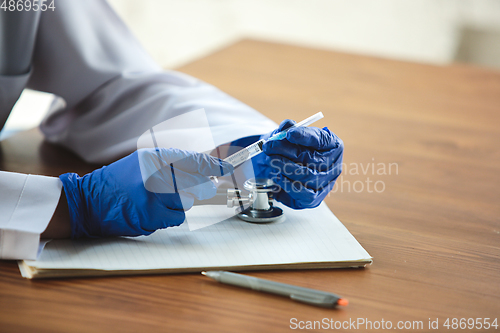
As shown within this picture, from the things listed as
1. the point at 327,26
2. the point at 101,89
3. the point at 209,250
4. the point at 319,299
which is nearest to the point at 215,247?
the point at 209,250

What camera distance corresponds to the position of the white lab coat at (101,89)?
0.75 metres

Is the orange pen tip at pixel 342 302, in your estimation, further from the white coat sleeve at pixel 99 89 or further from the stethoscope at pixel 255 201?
the white coat sleeve at pixel 99 89

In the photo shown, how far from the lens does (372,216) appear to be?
650mm

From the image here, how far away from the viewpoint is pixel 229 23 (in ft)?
10.8

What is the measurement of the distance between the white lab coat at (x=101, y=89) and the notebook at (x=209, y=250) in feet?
0.58

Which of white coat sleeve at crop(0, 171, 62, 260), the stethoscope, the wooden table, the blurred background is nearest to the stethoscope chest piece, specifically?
the stethoscope

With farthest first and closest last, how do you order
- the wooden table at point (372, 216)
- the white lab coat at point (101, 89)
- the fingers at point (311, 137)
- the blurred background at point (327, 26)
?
the blurred background at point (327, 26), the white lab coat at point (101, 89), the fingers at point (311, 137), the wooden table at point (372, 216)

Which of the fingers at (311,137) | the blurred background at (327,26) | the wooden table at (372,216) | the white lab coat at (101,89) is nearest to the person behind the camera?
the wooden table at (372,216)

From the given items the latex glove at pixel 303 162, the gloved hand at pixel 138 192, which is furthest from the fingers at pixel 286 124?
the gloved hand at pixel 138 192

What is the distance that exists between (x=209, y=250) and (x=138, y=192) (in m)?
0.10

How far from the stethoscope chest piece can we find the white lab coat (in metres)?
0.12

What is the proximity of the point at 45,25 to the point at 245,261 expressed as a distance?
22.0 inches

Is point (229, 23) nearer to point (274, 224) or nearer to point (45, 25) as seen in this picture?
point (45, 25)

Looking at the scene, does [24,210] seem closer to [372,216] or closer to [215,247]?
[215,247]
